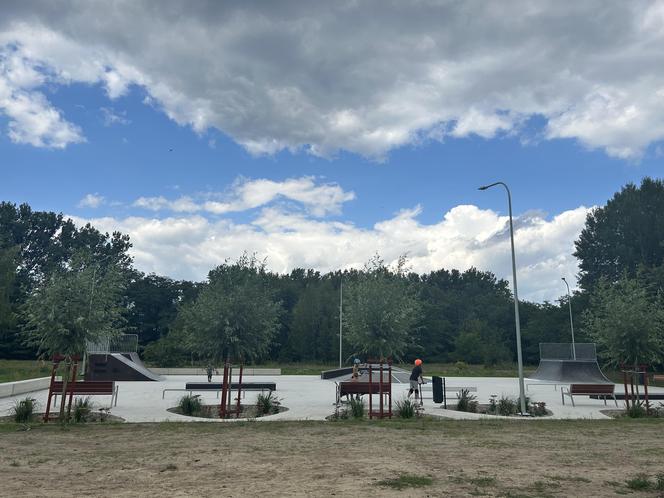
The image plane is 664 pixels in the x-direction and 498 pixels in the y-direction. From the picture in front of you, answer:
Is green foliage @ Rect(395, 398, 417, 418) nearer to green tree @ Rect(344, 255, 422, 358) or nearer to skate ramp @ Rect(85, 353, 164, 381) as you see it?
green tree @ Rect(344, 255, 422, 358)

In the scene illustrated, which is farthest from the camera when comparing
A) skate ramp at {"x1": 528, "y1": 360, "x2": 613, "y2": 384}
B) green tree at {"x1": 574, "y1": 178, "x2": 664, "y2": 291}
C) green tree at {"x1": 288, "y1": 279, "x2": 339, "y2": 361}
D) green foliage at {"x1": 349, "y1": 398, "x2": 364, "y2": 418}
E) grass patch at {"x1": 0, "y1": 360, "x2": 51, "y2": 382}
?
green tree at {"x1": 288, "y1": 279, "x2": 339, "y2": 361}

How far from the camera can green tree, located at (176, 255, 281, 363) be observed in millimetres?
14656

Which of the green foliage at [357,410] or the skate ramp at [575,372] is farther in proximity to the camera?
the skate ramp at [575,372]

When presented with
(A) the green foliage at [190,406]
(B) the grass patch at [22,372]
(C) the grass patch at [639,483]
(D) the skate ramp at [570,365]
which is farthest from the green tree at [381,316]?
(D) the skate ramp at [570,365]

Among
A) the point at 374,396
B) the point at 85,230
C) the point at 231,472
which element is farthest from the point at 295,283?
the point at 231,472

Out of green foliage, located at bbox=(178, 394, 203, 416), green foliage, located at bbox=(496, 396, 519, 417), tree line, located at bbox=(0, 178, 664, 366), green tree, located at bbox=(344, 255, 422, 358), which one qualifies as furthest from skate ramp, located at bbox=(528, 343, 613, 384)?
green foliage, located at bbox=(178, 394, 203, 416)

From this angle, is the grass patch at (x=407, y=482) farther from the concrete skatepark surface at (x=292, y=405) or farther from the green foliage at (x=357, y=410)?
the concrete skatepark surface at (x=292, y=405)

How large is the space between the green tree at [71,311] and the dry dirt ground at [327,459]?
2.09 metres

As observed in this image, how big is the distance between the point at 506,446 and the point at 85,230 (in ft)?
298

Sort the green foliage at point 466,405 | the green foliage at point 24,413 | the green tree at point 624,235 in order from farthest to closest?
the green tree at point 624,235, the green foliage at point 466,405, the green foliage at point 24,413

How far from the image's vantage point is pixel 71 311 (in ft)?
43.0

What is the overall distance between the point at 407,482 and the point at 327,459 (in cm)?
189

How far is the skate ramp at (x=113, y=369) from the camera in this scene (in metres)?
28.5

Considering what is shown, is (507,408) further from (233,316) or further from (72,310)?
(72,310)
